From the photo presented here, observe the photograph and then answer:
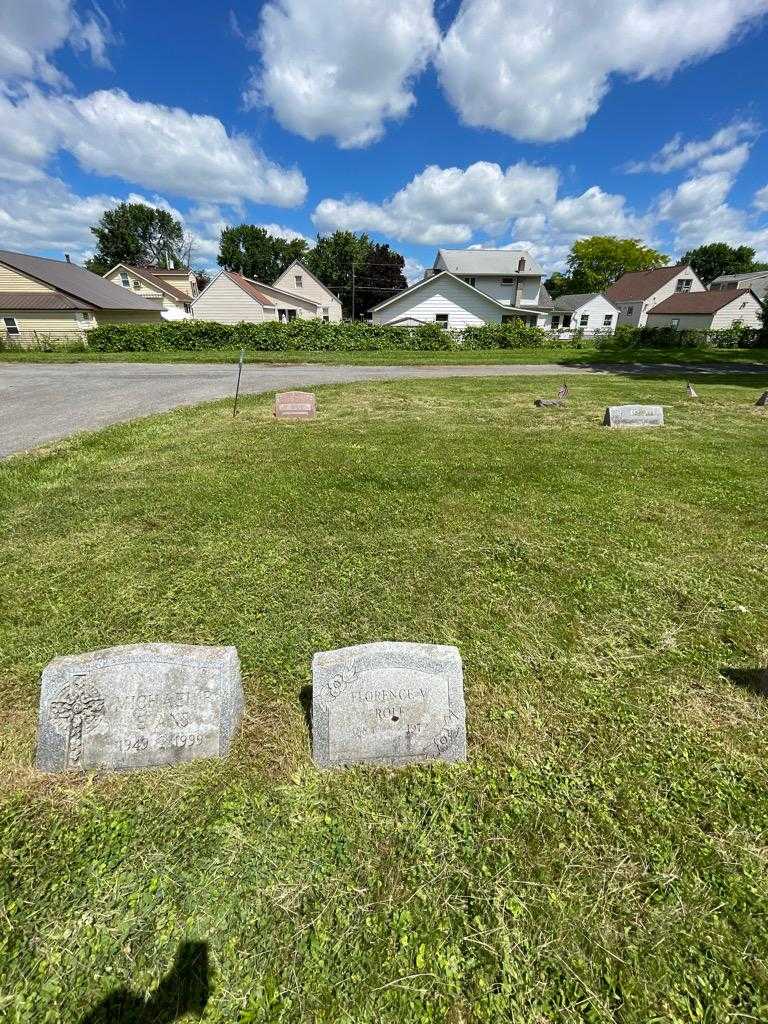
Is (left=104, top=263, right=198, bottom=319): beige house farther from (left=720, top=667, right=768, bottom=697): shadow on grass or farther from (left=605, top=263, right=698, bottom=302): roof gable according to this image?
(left=720, top=667, right=768, bottom=697): shadow on grass

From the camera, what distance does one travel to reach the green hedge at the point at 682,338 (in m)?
36.5

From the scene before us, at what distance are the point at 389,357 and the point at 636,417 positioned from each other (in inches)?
659

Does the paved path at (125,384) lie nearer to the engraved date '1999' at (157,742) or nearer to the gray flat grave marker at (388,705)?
the engraved date '1999' at (157,742)

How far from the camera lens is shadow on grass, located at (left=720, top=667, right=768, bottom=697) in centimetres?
313

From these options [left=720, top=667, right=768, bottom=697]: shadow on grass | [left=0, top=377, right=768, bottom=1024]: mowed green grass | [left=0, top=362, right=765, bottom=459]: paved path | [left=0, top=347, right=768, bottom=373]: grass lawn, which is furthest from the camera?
[left=0, top=347, right=768, bottom=373]: grass lawn

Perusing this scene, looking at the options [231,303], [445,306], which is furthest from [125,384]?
[231,303]

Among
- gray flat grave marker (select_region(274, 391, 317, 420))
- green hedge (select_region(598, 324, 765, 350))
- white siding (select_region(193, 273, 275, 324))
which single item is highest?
white siding (select_region(193, 273, 275, 324))

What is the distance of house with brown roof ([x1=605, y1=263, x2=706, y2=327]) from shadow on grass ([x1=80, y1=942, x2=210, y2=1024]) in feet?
201

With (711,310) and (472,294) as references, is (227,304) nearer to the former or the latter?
(472,294)

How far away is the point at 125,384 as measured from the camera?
1578 centimetres

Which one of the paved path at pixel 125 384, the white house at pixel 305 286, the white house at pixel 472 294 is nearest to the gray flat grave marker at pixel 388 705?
the paved path at pixel 125 384

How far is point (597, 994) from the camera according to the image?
1.74m

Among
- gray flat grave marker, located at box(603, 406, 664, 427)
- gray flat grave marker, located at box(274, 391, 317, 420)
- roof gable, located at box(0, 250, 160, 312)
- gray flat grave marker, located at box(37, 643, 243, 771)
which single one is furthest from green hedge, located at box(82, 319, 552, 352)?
gray flat grave marker, located at box(37, 643, 243, 771)

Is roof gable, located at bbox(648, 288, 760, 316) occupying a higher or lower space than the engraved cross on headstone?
higher
